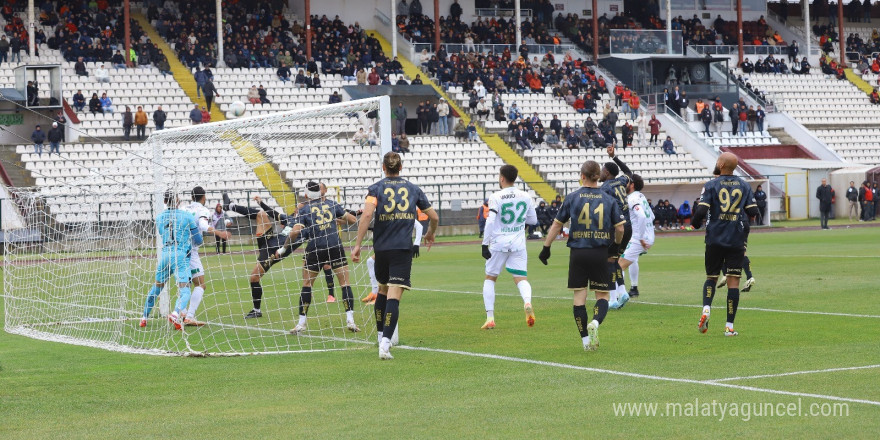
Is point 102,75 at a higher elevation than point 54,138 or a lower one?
higher

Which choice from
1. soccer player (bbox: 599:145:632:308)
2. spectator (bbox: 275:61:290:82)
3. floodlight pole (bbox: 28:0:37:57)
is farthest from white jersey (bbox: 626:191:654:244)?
floodlight pole (bbox: 28:0:37:57)

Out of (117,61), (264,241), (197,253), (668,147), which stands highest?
(117,61)

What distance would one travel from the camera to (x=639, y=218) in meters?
16.2

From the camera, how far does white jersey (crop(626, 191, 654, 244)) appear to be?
53.2 ft

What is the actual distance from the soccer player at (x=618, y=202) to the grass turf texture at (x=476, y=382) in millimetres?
485

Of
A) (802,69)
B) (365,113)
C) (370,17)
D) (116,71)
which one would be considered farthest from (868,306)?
(802,69)

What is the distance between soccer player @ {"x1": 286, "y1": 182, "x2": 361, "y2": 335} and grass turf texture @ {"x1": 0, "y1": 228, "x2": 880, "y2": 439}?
1.17m

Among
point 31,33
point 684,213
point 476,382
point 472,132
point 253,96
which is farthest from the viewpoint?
point 472,132

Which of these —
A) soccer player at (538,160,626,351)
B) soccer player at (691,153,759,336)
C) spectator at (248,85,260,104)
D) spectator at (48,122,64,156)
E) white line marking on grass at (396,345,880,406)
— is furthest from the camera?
spectator at (248,85,260,104)

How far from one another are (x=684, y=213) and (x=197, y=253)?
30.0 meters

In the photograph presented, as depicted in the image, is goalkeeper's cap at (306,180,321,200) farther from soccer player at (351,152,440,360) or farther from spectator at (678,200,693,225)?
spectator at (678,200,693,225)

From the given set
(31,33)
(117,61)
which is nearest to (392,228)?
(31,33)

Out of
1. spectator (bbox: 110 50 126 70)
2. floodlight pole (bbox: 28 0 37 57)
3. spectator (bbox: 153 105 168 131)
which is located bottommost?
spectator (bbox: 153 105 168 131)

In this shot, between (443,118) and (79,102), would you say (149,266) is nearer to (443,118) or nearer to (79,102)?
(79,102)
